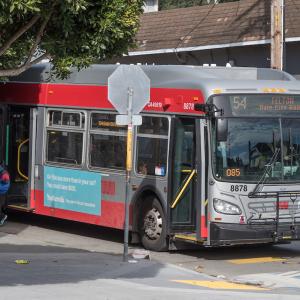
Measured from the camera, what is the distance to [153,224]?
1378 cm

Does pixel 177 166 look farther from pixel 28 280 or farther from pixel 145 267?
pixel 28 280

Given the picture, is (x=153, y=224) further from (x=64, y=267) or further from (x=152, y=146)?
(x=64, y=267)

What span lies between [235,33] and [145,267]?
1259 cm

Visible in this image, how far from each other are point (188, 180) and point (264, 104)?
1.76 metres

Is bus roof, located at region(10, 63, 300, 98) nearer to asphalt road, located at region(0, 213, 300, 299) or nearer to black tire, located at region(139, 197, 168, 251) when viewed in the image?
black tire, located at region(139, 197, 168, 251)

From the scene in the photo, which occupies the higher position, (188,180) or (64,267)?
(188,180)

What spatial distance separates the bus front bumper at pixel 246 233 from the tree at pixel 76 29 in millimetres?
4124

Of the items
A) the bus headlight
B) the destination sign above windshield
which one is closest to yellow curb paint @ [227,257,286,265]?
the bus headlight

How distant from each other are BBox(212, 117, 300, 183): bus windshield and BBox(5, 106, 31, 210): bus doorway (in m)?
5.56

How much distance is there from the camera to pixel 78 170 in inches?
602

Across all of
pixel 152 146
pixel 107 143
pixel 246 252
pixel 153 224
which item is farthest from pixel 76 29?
pixel 246 252

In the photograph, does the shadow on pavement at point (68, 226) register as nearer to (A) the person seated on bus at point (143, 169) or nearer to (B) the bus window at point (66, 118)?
(A) the person seated on bus at point (143, 169)

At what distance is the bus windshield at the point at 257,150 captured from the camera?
41.7ft

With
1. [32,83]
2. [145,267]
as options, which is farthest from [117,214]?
[32,83]
